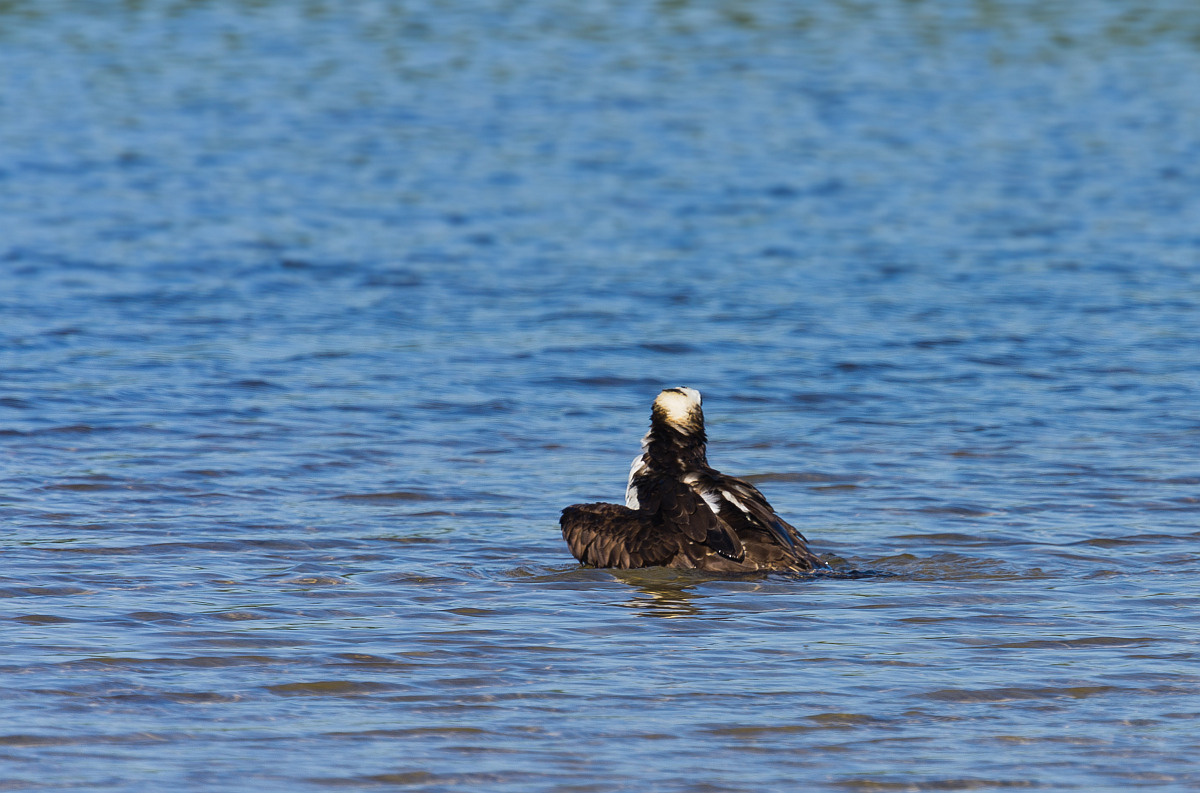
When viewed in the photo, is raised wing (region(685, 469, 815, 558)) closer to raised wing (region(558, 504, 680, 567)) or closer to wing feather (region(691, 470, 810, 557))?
wing feather (region(691, 470, 810, 557))

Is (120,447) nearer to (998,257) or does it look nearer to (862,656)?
(862,656)

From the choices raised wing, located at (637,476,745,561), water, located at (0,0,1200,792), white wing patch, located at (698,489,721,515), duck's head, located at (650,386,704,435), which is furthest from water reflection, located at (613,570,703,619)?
duck's head, located at (650,386,704,435)

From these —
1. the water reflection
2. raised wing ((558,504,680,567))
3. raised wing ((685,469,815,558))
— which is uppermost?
raised wing ((685,469,815,558))

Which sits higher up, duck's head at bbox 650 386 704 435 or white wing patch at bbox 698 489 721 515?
duck's head at bbox 650 386 704 435

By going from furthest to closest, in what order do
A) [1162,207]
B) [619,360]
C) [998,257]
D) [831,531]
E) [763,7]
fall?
[763,7] < [1162,207] < [998,257] < [619,360] < [831,531]

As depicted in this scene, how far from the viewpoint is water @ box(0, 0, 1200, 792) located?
23.6 ft

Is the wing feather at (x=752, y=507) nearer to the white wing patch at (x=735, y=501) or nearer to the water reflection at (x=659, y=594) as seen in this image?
the white wing patch at (x=735, y=501)

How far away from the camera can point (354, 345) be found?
606 inches

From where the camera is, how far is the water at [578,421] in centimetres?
718

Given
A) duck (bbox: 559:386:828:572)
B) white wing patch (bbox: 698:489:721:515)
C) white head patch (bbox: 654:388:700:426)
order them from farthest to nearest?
white head patch (bbox: 654:388:700:426) < white wing patch (bbox: 698:489:721:515) < duck (bbox: 559:386:828:572)

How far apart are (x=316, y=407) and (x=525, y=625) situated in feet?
17.0

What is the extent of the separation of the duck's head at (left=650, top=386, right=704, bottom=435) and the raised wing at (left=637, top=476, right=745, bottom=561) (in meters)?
0.41

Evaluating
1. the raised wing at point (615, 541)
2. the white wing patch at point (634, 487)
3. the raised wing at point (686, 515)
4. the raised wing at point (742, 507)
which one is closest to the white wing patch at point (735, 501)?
the raised wing at point (742, 507)

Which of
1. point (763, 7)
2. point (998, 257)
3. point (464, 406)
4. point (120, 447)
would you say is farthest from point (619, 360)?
point (763, 7)
